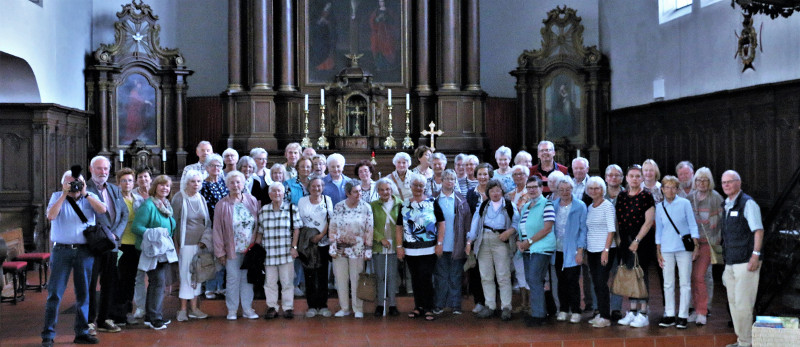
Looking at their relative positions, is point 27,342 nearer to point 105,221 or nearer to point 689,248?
point 105,221

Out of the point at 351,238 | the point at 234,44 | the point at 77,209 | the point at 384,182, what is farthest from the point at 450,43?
the point at 77,209

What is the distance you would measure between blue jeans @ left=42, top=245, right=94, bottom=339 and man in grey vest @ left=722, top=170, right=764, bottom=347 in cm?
562

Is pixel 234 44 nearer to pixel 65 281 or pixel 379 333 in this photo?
pixel 65 281

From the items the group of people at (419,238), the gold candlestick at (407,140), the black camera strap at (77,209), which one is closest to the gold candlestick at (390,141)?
the gold candlestick at (407,140)

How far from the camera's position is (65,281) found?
7734 mm

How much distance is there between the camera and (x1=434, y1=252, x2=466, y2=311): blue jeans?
353 inches

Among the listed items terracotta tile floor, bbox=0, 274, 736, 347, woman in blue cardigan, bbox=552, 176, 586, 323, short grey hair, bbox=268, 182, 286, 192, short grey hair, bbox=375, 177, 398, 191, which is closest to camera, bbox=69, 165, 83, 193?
terracotta tile floor, bbox=0, 274, 736, 347

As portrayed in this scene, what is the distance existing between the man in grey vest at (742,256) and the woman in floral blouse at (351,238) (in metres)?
3.37

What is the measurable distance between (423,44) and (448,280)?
314 inches

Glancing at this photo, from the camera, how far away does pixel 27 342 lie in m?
7.92

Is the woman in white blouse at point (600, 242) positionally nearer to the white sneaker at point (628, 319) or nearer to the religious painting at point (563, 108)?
the white sneaker at point (628, 319)

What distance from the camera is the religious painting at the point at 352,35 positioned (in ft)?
53.5

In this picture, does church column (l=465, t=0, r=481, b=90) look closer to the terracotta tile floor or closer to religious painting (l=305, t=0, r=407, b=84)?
religious painting (l=305, t=0, r=407, b=84)

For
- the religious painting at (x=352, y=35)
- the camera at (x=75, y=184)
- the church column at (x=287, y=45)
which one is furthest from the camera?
the religious painting at (x=352, y=35)
